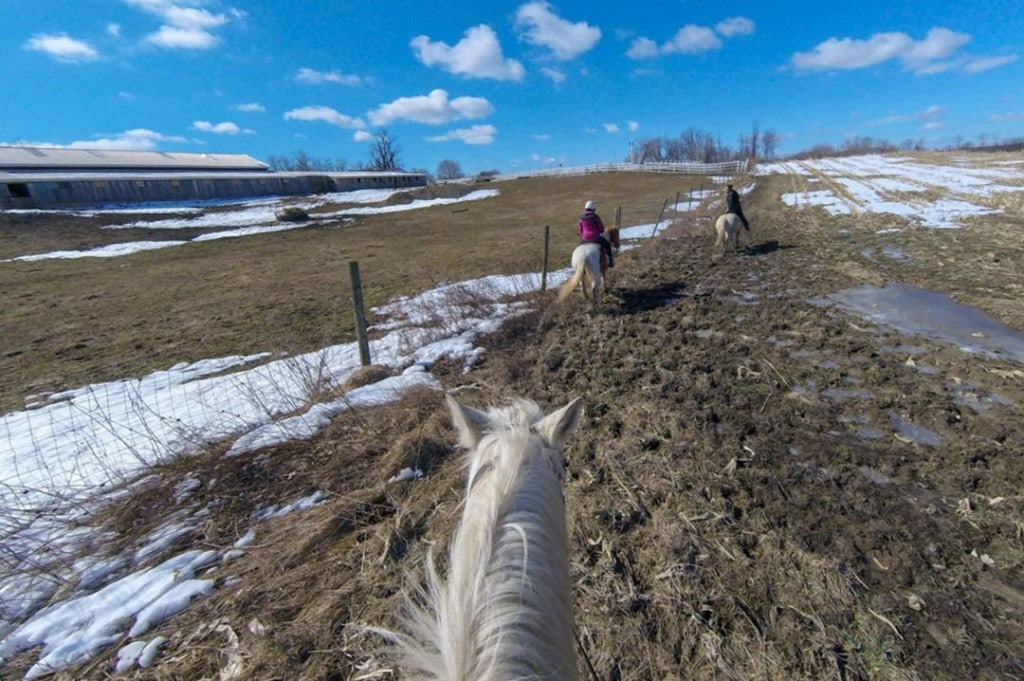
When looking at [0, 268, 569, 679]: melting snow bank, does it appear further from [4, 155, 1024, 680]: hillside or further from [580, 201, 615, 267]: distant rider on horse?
[580, 201, 615, 267]: distant rider on horse

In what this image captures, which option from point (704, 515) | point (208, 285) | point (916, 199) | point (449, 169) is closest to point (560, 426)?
point (704, 515)

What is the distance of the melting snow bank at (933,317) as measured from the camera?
5.77 meters

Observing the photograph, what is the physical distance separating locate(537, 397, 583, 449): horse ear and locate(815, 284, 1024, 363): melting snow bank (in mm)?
6761

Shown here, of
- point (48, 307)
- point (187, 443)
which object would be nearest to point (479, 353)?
point (187, 443)

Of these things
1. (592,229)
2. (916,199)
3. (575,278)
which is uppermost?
(916,199)

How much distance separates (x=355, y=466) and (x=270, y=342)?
5.43 m

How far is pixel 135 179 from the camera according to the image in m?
40.5

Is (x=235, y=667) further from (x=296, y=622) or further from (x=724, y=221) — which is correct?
(x=724, y=221)

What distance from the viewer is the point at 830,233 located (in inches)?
557

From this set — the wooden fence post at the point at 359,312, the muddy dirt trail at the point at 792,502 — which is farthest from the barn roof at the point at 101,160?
the muddy dirt trail at the point at 792,502

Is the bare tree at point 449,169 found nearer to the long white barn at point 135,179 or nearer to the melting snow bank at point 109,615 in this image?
the long white barn at point 135,179

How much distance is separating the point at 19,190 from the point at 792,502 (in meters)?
55.6

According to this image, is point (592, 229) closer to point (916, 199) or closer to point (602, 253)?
point (602, 253)

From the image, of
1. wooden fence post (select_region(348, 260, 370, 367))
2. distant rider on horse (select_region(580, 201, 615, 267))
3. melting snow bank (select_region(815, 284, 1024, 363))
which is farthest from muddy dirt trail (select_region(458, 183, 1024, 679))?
distant rider on horse (select_region(580, 201, 615, 267))
